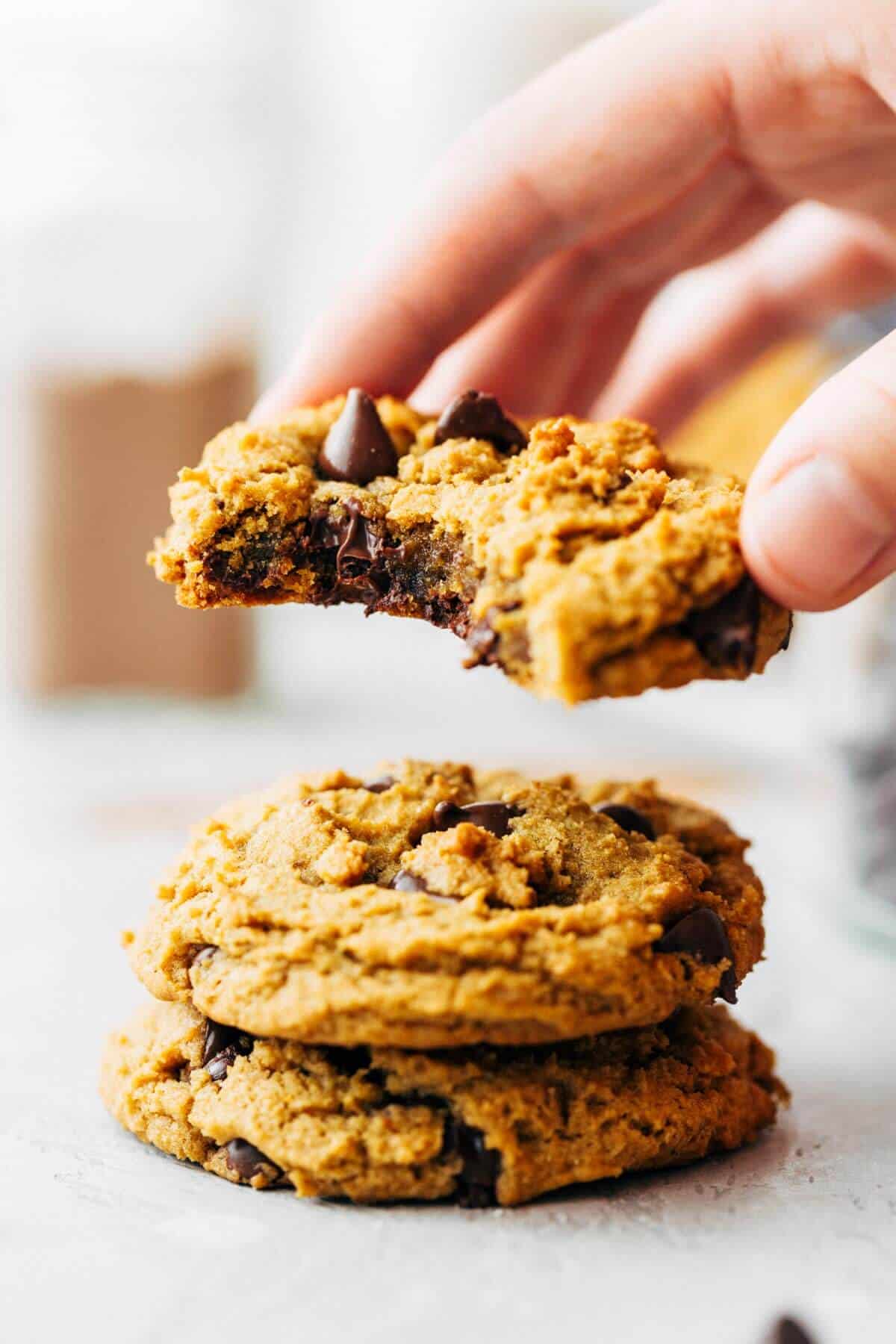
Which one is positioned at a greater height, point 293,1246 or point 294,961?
point 294,961

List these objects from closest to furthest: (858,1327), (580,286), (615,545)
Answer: (858,1327), (615,545), (580,286)

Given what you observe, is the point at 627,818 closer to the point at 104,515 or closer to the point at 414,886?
the point at 414,886

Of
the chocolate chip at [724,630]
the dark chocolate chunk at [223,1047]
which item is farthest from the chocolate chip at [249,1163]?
the chocolate chip at [724,630]

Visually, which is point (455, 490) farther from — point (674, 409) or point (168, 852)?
point (168, 852)

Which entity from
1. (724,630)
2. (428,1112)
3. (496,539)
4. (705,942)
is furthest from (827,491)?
(428,1112)

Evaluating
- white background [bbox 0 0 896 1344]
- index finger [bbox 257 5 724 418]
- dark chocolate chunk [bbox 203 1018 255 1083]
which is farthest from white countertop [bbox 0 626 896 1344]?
index finger [bbox 257 5 724 418]

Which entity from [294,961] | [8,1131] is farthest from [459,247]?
[8,1131]

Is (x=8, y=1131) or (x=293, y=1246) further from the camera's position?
(x=8, y=1131)
